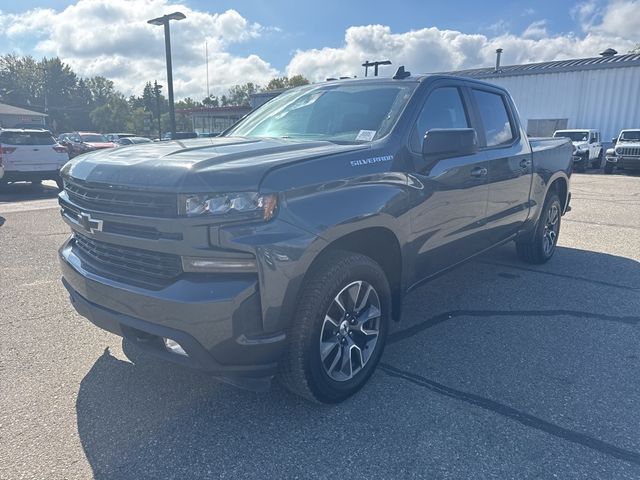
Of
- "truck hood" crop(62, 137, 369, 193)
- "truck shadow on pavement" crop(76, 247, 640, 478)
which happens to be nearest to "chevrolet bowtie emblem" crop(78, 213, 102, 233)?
"truck hood" crop(62, 137, 369, 193)

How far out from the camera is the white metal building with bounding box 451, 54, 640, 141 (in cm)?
2316

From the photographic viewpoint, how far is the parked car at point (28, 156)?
40.0ft

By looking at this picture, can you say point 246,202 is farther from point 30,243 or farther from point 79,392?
point 30,243

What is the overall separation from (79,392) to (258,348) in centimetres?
139

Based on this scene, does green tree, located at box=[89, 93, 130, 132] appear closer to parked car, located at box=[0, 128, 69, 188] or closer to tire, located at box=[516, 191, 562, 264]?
parked car, located at box=[0, 128, 69, 188]

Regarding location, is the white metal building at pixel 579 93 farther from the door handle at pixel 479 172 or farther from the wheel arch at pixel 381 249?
the wheel arch at pixel 381 249

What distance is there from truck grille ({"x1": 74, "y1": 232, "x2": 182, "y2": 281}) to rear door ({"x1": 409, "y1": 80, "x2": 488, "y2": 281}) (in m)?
1.57

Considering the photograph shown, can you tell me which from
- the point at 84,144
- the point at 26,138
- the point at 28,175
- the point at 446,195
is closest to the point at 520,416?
the point at 446,195

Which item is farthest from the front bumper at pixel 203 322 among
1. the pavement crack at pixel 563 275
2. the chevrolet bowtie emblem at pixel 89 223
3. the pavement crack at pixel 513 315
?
the pavement crack at pixel 563 275

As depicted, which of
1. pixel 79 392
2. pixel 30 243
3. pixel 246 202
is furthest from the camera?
pixel 30 243

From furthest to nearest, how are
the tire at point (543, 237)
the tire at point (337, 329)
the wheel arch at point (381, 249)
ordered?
1. the tire at point (543, 237)
2. the wheel arch at point (381, 249)
3. the tire at point (337, 329)

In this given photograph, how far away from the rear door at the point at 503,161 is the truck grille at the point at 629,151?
17.4m

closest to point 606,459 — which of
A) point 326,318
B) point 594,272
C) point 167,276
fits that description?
point 326,318

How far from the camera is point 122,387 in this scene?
294 cm
